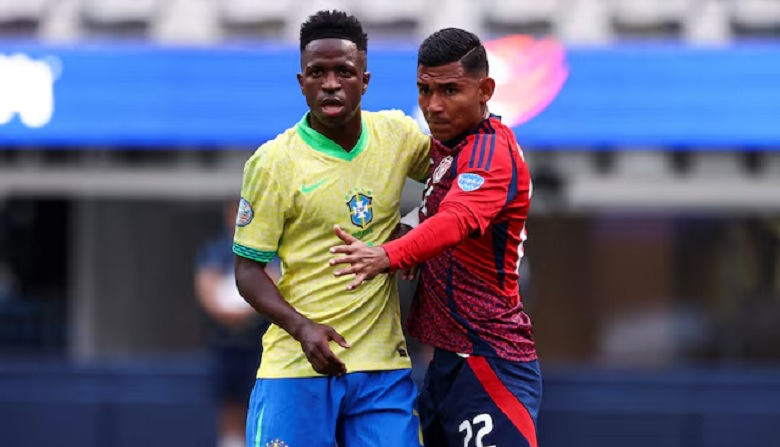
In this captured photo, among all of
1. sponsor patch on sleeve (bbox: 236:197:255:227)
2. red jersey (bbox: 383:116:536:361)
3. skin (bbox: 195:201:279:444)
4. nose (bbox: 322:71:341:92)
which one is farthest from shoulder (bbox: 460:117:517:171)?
skin (bbox: 195:201:279:444)

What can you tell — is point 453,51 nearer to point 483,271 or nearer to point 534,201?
point 483,271

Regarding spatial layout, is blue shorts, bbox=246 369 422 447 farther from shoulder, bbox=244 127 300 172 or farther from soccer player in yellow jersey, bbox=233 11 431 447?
shoulder, bbox=244 127 300 172

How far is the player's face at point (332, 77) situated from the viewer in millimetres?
3939

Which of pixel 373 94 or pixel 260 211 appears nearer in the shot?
pixel 260 211

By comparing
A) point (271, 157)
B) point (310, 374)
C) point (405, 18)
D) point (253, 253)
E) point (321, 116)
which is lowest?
point (310, 374)

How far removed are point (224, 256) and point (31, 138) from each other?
293 cm

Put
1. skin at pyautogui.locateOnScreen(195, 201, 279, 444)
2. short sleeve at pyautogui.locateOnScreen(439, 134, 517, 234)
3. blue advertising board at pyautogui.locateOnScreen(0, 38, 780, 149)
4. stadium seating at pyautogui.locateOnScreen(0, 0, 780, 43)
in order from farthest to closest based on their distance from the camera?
stadium seating at pyautogui.locateOnScreen(0, 0, 780, 43) → blue advertising board at pyautogui.locateOnScreen(0, 38, 780, 149) → skin at pyautogui.locateOnScreen(195, 201, 279, 444) → short sleeve at pyautogui.locateOnScreen(439, 134, 517, 234)

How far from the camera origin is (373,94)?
946 centimetres

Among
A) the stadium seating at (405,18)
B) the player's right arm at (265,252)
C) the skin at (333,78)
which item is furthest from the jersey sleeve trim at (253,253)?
the stadium seating at (405,18)

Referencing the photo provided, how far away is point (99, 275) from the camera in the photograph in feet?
41.0

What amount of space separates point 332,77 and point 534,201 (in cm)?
757

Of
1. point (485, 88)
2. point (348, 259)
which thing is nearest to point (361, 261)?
point (348, 259)

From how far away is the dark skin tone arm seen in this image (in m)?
3.91

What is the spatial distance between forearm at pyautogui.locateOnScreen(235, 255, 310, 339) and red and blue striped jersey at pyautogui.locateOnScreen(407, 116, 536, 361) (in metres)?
0.45
